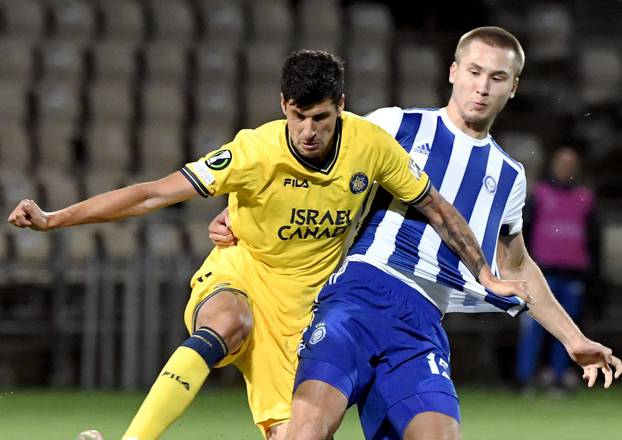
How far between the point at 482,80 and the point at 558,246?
5.54 m

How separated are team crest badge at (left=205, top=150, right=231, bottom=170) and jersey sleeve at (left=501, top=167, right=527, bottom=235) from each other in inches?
45.6

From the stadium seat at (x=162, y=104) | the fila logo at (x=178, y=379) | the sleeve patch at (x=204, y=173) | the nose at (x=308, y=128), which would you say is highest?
the nose at (x=308, y=128)

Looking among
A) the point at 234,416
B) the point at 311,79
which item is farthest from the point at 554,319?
the point at 234,416

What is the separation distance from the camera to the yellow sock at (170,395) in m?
4.36

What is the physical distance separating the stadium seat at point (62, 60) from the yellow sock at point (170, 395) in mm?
7646

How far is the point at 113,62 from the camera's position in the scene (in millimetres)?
11891

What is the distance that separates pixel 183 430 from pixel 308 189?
346cm

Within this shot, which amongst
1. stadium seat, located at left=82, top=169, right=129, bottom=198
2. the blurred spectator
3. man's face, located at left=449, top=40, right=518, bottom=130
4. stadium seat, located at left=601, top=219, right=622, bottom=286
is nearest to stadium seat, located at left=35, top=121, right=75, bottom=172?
stadium seat, located at left=82, top=169, right=129, bottom=198

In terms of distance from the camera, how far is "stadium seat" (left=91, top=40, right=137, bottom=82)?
11.8 metres

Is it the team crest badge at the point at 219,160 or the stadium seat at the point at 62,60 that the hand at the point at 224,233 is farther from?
the stadium seat at the point at 62,60

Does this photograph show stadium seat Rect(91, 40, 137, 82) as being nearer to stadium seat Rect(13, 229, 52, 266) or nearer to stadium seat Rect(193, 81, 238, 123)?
stadium seat Rect(193, 81, 238, 123)

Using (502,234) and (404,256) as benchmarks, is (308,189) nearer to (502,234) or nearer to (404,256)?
(404,256)

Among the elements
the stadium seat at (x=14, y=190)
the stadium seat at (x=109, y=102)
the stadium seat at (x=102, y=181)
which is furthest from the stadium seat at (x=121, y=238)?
the stadium seat at (x=109, y=102)

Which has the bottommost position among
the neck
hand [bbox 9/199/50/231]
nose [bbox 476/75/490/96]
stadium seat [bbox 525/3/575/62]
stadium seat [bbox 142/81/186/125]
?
stadium seat [bbox 142/81/186/125]
